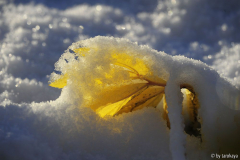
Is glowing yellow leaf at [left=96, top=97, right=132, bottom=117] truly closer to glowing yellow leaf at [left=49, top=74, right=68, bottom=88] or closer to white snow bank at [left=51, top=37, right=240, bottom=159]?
white snow bank at [left=51, top=37, right=240, bottom=159]

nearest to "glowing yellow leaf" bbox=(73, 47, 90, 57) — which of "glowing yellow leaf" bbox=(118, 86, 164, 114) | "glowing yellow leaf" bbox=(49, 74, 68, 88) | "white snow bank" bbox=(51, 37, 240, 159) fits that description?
"white snow bank" bbox=(51, 37, 240, 159)

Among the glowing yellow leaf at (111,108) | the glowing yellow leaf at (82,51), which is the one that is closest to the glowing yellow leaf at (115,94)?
the glowing yellow leaf at (111,108)

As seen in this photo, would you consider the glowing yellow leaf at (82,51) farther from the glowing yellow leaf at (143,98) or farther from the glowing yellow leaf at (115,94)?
the glowing yellow leaf at (143,98)

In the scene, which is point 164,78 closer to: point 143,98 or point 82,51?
point 143,98

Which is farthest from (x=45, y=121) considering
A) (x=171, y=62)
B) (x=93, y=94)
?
(x=171, y=62)

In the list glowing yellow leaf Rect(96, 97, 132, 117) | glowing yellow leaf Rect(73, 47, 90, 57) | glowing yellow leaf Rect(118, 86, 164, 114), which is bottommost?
glowing yellow leaf Rect(96, 97, 132, 117)

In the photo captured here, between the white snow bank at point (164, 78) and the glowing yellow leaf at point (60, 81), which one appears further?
the glowing yellow leaf at point (60, 81)

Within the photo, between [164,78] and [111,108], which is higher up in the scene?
[164,78]

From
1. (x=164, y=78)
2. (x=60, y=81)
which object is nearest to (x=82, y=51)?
(x=60, y=81)

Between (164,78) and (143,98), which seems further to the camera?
(143,98)

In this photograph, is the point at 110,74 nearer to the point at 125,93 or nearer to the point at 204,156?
the point at 125,93

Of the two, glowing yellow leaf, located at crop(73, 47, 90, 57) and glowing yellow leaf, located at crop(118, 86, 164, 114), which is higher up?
glowing yellow leaf, located at crop(73, 47, 90, 57)
